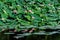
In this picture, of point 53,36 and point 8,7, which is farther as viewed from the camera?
point 8,7

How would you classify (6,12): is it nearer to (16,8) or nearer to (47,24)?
(16,8)


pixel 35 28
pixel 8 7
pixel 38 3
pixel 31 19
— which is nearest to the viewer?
pixel 35 28

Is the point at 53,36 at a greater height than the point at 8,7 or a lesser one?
lesser

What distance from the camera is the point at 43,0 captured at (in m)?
10.1

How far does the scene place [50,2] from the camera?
1018cm

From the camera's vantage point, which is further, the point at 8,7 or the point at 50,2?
the point at 50,2

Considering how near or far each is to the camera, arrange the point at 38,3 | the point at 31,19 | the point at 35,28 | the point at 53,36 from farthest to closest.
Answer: the point at 38,3
the point at 31,19
the point at 35,28
the point at 53,36

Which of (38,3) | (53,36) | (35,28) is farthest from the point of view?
(38,3)

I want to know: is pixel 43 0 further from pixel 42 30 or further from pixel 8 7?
pixel 42 30

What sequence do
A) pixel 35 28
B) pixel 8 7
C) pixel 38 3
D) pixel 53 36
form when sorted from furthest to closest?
1. pixel 38 3
2. pixel 8 7
3. pixel 35 28
4. pixel 53 36

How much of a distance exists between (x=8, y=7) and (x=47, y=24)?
5.22 feet

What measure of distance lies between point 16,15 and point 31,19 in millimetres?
557

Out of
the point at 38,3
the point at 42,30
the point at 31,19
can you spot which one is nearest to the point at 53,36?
the point at 42,30

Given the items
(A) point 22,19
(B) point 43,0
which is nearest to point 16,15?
(A) point 22,19
